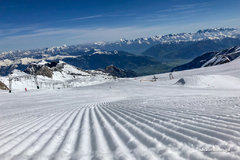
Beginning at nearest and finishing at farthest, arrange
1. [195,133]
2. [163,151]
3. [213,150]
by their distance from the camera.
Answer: [213,150] → [163,151] → [195,133]

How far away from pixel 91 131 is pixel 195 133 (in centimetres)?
320

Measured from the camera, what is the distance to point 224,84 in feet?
132

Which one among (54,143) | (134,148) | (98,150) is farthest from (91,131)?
(134,148)

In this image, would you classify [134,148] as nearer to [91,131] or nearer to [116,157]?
[116,157]

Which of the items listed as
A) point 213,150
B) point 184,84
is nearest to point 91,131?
point 213,150

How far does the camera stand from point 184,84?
1642 inches

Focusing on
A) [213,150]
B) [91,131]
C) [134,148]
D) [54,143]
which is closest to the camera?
[213,150]

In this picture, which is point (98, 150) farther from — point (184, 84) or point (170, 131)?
point (184, 84)

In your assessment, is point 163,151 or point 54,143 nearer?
point 163,151

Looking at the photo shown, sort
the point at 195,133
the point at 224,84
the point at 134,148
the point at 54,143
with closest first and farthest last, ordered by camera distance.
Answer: the point at 134,148
the point at 195,133
the point at 54,143
the point at 224,84

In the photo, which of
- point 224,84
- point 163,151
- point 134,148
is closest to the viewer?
point 163,151

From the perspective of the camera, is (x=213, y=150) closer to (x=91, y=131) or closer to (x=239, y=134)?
(x=239, y=134)

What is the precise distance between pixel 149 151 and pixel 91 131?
2.94 m

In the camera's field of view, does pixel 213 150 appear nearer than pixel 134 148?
Yes
